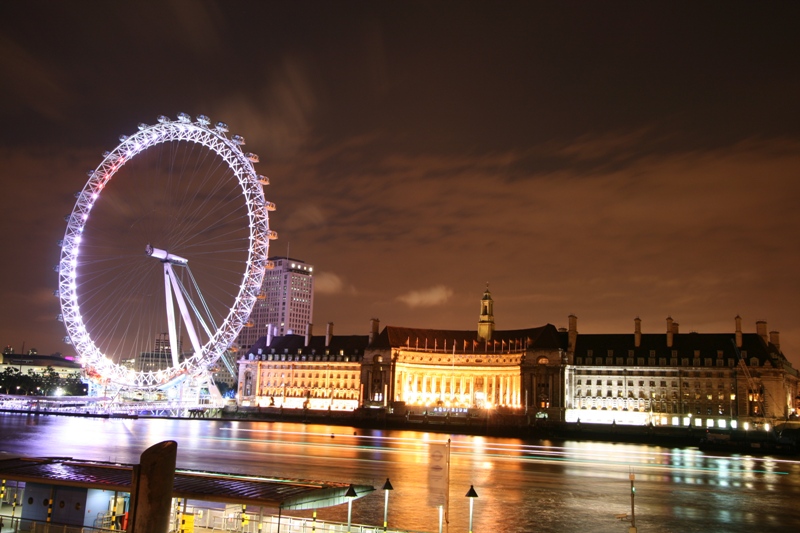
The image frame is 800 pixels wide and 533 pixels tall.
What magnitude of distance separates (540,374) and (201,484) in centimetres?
12000

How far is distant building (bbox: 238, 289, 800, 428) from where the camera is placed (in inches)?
4956

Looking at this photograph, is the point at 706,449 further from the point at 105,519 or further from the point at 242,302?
the point at 105,519

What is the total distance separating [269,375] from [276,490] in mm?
148922

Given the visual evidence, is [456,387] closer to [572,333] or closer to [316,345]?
[572,333]

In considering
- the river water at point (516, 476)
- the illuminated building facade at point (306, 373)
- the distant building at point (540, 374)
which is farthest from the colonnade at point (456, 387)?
the river water at point (516, 476)

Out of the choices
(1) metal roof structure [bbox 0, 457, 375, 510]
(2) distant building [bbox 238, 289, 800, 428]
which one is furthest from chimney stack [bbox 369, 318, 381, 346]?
(1) metal roof structure [bbox 0, 457, 375, 510]

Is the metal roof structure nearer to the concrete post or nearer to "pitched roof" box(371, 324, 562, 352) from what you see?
the concrete post

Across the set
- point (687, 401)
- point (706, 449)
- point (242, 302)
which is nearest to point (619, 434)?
point (706, 449)

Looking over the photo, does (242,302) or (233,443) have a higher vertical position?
(242,302)

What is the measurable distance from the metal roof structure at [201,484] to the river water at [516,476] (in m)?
6.79

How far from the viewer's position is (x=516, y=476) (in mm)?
51406

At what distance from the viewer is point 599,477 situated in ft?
172

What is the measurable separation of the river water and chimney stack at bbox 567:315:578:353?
187 feet

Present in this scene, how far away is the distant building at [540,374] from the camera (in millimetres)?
125875
